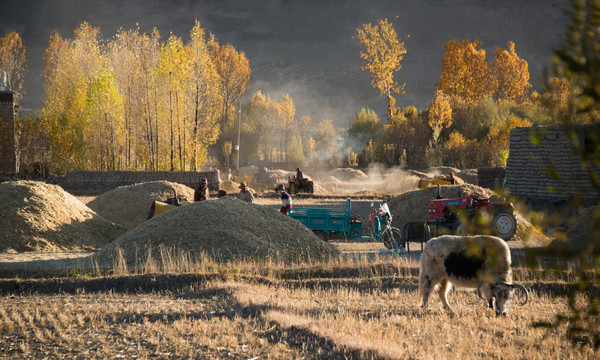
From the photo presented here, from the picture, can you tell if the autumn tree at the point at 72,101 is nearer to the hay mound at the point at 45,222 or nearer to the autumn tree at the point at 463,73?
the hay mound at the point at 45,222

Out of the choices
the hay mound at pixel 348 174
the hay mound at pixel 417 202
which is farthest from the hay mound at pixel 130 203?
the hay mound at pixel 348 174

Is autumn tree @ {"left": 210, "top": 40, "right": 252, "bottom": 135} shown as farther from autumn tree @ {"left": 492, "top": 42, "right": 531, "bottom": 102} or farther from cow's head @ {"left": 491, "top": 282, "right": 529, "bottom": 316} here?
cow's head @ {"left": 491, "top": 282, "right": 529, "bottom": 316}

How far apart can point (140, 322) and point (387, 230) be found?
31.9 ft

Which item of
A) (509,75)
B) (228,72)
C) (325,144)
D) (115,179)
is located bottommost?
(115,179)

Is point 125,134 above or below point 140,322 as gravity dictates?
above

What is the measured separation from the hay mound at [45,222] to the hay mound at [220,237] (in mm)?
2906

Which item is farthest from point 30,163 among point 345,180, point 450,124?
point 450,124

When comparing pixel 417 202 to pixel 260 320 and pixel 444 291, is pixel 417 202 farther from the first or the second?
pixel 260 320

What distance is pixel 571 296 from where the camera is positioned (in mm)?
3373

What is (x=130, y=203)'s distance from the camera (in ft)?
79.2

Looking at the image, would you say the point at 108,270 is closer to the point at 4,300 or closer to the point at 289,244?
the point at 4,300

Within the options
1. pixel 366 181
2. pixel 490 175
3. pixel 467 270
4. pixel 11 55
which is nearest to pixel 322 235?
pixel 467 270

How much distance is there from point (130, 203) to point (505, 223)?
13.9 metres

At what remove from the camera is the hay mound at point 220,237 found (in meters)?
14.6
